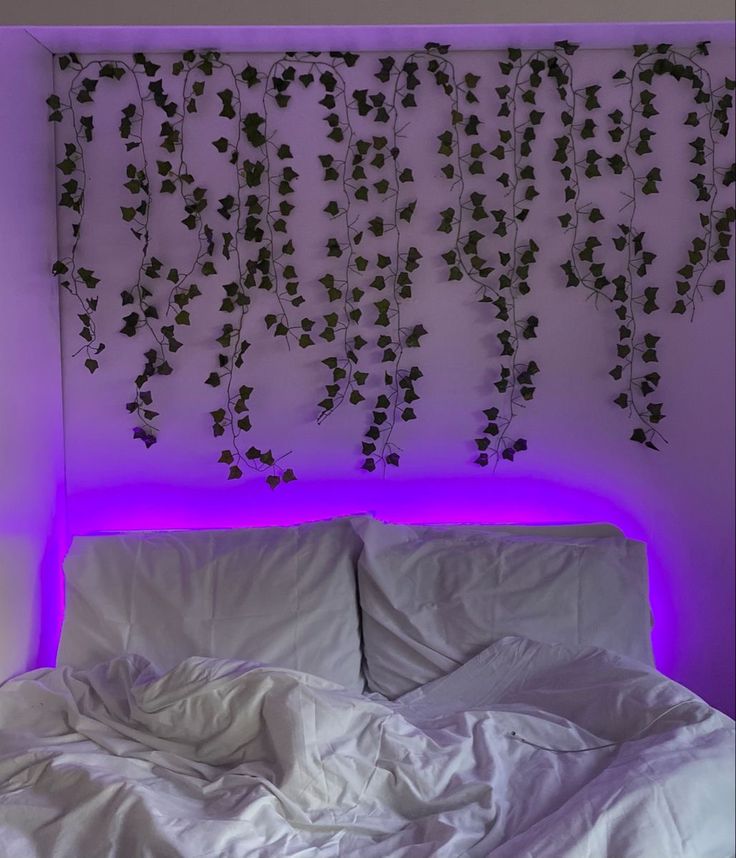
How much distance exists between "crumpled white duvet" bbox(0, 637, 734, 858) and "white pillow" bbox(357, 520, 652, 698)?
6.7 inches

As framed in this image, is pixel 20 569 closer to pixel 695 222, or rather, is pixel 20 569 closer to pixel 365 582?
pixel 365 582

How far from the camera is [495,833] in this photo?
6.10 ft

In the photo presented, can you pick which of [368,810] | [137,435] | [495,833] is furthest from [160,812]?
[137,435]

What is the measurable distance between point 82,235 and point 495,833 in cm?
204

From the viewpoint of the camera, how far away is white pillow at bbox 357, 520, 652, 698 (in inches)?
102

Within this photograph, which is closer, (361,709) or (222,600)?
(361,709)

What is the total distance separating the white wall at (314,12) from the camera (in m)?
1.71

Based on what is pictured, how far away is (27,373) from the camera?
2.73m

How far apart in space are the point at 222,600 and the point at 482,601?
0.69 m

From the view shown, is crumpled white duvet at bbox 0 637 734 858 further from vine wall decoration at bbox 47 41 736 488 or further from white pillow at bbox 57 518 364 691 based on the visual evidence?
vine wall decoration at bbox 47 41 736 488

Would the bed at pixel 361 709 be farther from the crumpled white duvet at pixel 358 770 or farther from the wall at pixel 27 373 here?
the wall at pixel 27 373

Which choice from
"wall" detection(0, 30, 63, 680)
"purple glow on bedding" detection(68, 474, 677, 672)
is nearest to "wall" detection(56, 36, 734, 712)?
"purple glow on bedding" detection(68, 474, 677, 672)

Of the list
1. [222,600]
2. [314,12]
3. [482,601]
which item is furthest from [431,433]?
[314,12]

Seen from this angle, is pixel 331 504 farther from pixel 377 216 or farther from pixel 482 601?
pixel 377 216
